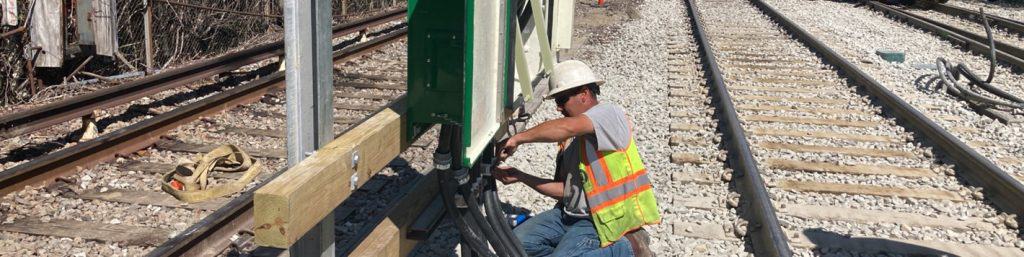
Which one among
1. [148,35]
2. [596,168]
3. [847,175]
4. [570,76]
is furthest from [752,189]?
[148,35]

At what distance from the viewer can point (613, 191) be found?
13.1ft

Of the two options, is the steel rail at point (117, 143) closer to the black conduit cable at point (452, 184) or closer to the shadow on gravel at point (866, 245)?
the black conduit cable at point (452, 184)

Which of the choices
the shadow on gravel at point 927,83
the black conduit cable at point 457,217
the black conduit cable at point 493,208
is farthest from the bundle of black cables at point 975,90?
the black conduit cable at point 457,217

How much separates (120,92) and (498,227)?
5.63 metres

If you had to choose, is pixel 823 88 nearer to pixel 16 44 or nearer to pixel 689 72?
pixel 689 72

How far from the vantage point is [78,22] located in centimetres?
975

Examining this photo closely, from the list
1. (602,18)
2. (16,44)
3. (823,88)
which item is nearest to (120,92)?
(16,44)

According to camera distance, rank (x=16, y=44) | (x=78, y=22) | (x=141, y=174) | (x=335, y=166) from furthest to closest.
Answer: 1. (x=78, y=22)
2. (x=16, y=44)
3. (x=141, y=174)
4. (x=335, y=166)

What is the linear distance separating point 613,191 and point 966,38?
44.3 ft

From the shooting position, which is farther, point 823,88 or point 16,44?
point 823,88

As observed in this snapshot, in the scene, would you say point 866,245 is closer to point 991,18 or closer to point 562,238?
point 562,238

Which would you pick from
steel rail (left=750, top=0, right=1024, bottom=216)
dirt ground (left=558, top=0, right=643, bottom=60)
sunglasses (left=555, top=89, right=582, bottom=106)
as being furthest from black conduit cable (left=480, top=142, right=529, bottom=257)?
dirt ground (left=558, top=0, right=643, bottom=60)

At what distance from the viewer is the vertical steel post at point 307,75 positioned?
8.16ft

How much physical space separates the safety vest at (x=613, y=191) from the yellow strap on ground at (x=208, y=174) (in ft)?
5.70
